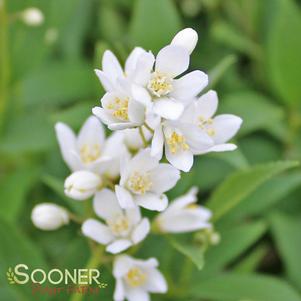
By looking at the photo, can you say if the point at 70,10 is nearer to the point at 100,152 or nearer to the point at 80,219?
the point at 100,152

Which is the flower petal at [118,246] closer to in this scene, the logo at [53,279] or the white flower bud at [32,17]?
the logo at [53,279]

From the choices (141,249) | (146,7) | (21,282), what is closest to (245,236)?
(141,249)

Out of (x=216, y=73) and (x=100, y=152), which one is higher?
(x=216, y=73)

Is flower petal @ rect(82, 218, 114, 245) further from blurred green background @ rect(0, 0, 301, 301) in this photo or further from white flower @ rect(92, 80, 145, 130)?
white flower @ rect(92, 80, 145, 130)

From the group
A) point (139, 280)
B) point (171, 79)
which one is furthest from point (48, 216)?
point (171, 79)

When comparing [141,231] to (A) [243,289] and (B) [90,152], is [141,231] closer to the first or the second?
(B) [90,152]

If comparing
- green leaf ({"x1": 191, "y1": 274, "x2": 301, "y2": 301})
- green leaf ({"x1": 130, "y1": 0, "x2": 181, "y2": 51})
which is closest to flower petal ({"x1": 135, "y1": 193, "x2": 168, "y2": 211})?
green leaf ({"x1": 191, "y1": 274, "x2": 301, "y2": 301})
